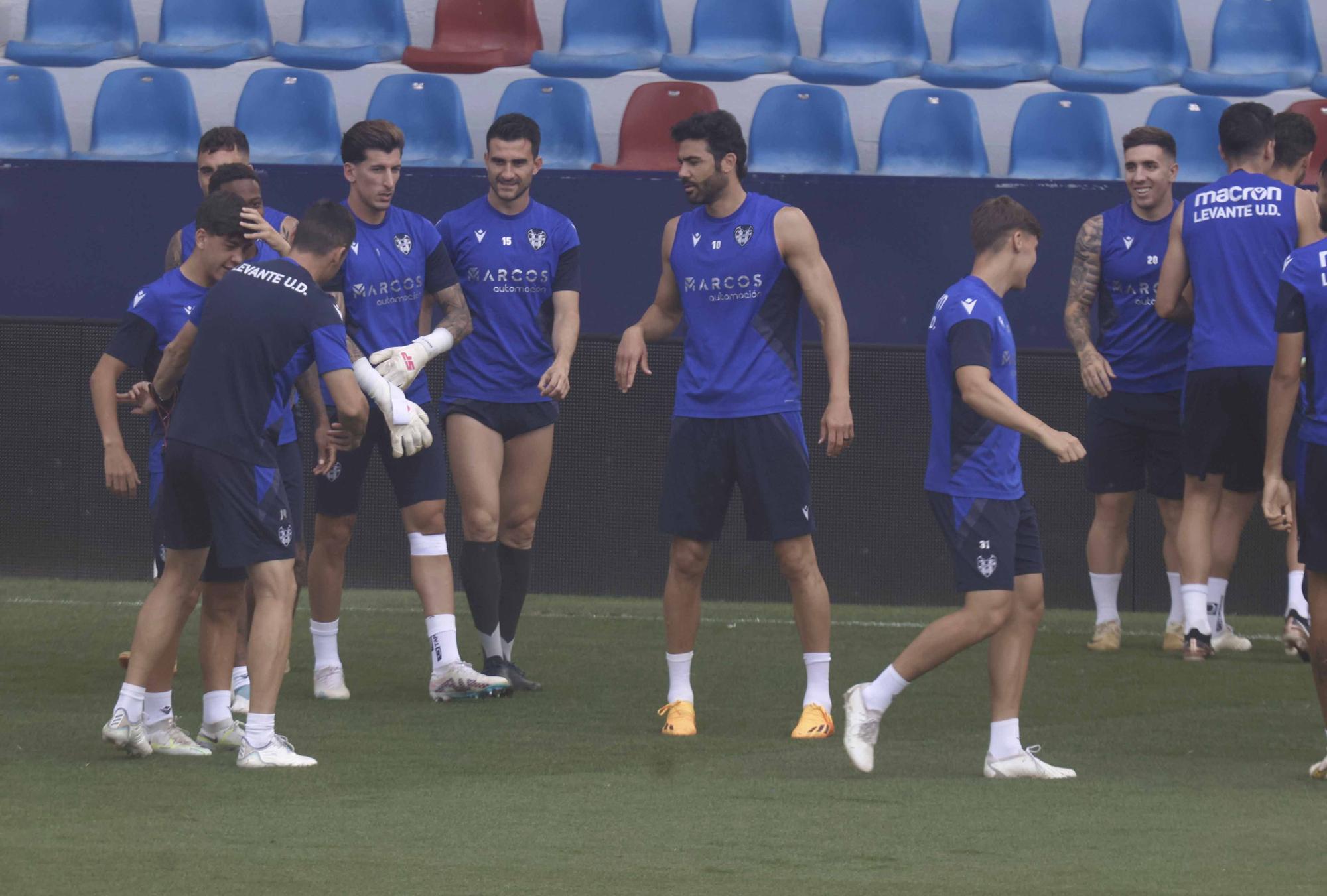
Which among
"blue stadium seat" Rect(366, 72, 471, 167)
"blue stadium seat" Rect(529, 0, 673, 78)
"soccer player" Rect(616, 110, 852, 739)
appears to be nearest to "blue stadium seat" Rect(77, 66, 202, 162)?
"blue stadium seat" Rect(366, 72, 471, 167)

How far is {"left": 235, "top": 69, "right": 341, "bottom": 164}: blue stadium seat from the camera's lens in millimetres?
11664

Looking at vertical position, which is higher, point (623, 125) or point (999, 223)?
point (623, 125)

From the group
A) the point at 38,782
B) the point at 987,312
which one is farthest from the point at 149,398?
the point at 987,312

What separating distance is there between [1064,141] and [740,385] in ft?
20.1

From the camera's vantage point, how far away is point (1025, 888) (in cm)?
388

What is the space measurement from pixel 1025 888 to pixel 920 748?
76.9 inches

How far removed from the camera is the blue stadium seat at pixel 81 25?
1285 cm

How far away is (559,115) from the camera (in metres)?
11.7

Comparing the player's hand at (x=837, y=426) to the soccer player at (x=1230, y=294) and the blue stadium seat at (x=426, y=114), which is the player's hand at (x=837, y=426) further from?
the blue stadium seat at (x=426, y=114)

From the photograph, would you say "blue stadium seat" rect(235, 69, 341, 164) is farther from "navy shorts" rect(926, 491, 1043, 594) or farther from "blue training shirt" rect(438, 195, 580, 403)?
"navy shorts" rect(926, 491, 1043, 594)

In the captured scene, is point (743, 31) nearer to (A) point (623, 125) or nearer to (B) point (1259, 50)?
(A) point (623, 125)

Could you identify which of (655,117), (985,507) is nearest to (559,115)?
(655,117)

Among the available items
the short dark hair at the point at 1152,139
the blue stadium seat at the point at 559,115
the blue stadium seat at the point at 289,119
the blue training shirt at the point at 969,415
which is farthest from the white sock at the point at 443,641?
the blue stadium seat at the point at 289,119

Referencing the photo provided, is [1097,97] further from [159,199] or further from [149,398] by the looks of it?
[149,398]
